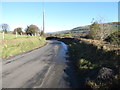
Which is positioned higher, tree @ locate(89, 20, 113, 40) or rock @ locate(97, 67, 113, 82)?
tree @ locate(89, 20, 113, 40)

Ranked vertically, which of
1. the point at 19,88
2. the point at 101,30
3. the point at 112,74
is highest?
the point at 101,30

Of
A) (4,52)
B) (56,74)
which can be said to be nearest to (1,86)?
(56,74)

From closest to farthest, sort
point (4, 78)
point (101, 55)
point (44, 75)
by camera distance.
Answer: point (4, 78), point (44, 75), point (101, 55)

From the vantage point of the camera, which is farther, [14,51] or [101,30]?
[101,30]

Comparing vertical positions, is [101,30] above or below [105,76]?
above

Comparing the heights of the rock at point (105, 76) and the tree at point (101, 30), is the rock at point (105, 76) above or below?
below

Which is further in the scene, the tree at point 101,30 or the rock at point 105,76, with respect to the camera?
the tree at point 101,30

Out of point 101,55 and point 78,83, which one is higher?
point 101,55

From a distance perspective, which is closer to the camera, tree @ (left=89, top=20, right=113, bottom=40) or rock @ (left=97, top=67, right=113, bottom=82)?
rock @ (left=97, top=67, right=113, bottom=82)

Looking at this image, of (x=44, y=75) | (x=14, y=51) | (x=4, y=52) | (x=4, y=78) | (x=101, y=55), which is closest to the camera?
(x=4, y=78)

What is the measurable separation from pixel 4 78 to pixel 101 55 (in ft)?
25.5

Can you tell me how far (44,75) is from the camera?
1016 centimetres

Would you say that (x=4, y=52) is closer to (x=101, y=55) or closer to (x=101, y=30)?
(x=101, y=55)

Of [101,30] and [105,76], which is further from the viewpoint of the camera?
[101,30]
